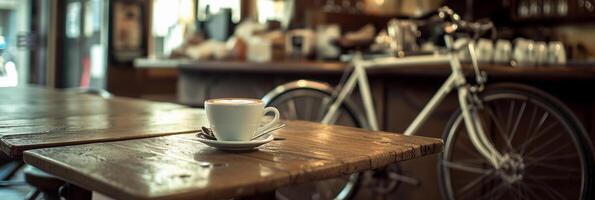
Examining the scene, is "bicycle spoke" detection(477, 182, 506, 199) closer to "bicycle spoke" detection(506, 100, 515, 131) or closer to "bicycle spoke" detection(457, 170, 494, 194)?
"bicycle spoke" detection(457, 170, 494, 194)

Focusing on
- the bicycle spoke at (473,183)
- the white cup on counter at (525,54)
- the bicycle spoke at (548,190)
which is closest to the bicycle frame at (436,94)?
the bicycle spoke at (473,183)

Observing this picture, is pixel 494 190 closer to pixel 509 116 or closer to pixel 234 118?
pixel 509 116

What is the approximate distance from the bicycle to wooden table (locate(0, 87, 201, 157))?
39.1 inches

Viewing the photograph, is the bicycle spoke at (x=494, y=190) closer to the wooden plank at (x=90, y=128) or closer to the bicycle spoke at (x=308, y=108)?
the bicycle spoke at (x=308, y=108)

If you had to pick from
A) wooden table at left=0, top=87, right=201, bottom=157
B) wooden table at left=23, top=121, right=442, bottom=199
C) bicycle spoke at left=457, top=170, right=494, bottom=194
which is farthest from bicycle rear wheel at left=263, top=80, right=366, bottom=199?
wooden table at left=23, top=121, right=442, bottom=199

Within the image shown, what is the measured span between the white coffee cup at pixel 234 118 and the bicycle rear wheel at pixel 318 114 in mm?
1565

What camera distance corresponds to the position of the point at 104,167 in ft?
2.85

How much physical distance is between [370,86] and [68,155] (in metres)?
2.10

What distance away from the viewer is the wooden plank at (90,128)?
1.12 metres

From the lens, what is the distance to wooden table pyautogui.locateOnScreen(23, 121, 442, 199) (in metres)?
0.76

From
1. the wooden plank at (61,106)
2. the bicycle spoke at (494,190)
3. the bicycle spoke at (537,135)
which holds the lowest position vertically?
the bicycle spoke at (494,190)

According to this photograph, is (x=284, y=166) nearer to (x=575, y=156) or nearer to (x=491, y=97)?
(x=491, y=97)

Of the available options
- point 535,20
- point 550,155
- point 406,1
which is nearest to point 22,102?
point 550,155

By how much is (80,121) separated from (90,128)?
0.15 meters
